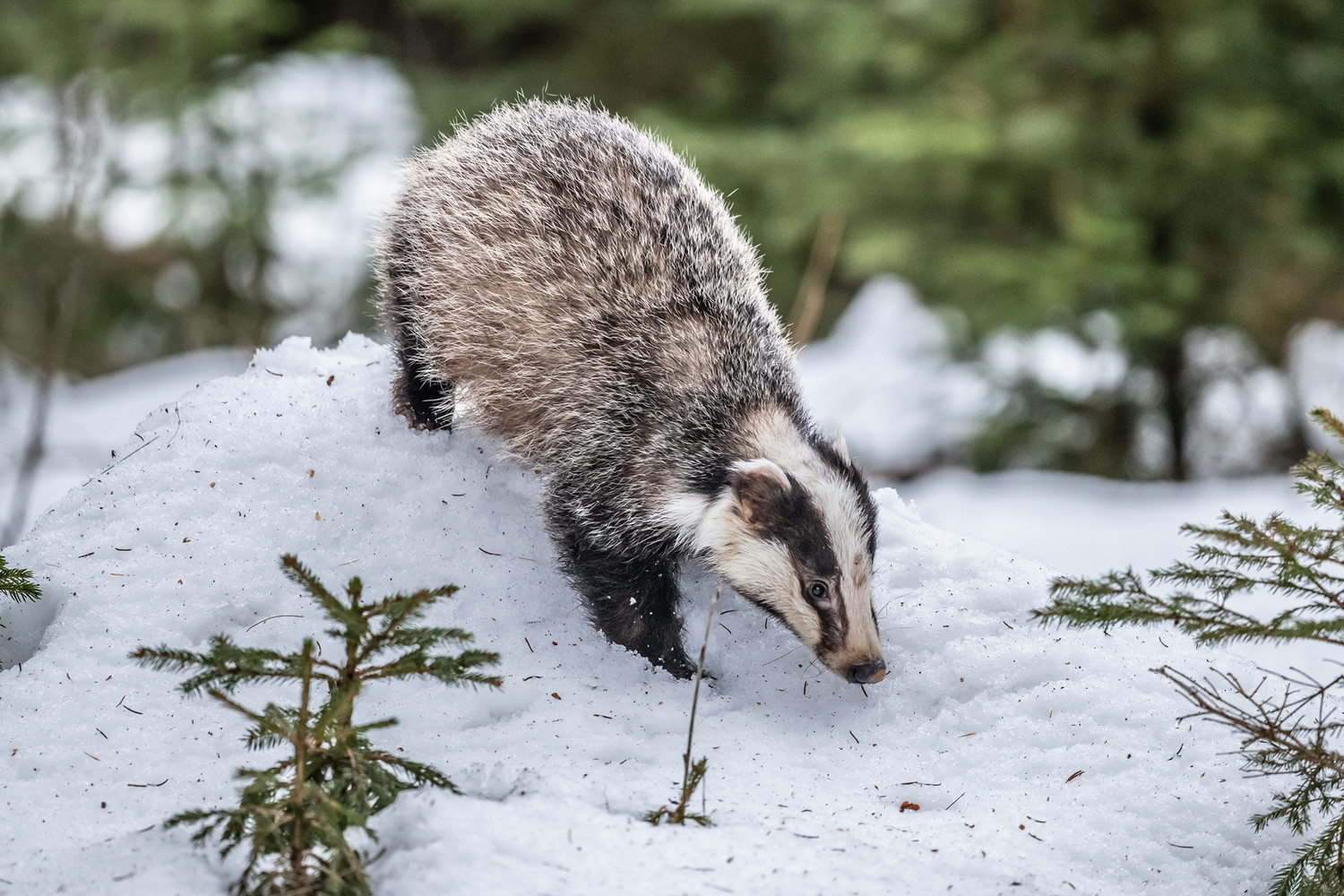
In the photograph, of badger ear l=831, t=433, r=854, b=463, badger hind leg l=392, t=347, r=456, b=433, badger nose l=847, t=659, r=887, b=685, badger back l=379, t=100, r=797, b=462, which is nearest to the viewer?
badger nose l=847, t=659, r=887, b=685

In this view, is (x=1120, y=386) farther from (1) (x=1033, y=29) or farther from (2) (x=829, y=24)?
(2) (x=829, y=24)

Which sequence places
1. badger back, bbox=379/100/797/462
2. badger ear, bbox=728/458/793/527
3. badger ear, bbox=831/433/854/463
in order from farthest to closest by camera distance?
badger back, bbox=379/100/797/462 < badger ear, bbox=831/433/854/463 < badger ear, bbox=728/458/793/527

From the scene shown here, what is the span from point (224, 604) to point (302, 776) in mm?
1457

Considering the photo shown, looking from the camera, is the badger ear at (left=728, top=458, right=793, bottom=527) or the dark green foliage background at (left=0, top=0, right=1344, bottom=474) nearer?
the badger ear at (left=728, top=458, right=793, bottom=527)

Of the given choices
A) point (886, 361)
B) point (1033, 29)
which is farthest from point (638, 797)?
point (886, 361)

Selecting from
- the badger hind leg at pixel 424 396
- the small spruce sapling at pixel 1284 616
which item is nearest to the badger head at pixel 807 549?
the small spruce sapling at pixel 1284 616

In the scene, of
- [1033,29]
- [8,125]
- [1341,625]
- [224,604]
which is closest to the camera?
[1341,625]

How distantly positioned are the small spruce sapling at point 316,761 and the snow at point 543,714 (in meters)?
0.16

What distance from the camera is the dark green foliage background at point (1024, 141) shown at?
871cm

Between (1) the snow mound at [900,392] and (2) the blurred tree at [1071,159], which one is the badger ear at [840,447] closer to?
(2) the blurred tree at [1071,159]

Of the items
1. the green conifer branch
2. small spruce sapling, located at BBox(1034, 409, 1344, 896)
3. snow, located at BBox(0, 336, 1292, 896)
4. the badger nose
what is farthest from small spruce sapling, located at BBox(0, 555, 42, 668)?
small spruce sapling, located at BBox(1034, 409, 1344, 896)

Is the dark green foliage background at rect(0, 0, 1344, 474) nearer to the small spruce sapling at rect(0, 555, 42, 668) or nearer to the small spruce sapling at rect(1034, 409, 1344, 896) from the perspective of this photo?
the small spruce sapling at rect(0, 555, 42, 668)

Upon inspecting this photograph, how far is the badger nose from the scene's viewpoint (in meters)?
4.04

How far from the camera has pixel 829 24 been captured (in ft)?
31.8
